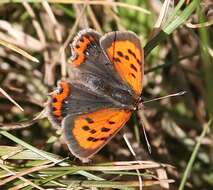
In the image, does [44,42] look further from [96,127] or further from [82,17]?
[96,127]

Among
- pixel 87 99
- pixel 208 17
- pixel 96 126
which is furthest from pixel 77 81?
pixel 208 17

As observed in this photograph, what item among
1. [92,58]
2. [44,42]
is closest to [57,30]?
[44,42]

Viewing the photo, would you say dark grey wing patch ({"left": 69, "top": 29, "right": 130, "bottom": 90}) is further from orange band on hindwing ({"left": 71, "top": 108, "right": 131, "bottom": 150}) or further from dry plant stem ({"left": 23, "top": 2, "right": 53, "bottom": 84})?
dry plant stem ({"left": 23, "top": 2, "right": 53, "bottom": 84})

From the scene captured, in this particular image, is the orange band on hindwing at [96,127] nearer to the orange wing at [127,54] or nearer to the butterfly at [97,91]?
the butterfly at [97,91]

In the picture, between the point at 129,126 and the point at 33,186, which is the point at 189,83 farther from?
the point at 33,186

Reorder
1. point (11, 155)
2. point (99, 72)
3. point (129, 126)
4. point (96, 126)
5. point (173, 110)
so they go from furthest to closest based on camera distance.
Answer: point (173, 110), point (129, 126), point (99, 72), point (11, 155), point (96, 126)

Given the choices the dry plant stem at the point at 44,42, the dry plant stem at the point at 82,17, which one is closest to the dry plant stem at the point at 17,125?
the dry plant stem at the point at 44,42
